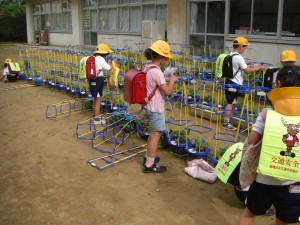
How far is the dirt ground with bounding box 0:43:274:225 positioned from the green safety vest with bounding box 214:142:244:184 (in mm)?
368

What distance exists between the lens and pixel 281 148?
7.23ft

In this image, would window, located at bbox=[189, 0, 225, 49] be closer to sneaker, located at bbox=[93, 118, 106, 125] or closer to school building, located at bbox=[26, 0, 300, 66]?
school building, located at bbox=[26, 0, 300, 66]

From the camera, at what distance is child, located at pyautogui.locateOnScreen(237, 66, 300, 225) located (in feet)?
7.15

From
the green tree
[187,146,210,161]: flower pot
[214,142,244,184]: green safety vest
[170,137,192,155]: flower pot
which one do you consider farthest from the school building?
the green tree

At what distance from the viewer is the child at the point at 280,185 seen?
7.15 feet

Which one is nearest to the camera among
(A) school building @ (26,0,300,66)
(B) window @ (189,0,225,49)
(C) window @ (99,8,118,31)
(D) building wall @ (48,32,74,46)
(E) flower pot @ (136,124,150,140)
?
(E) flower pot @ (136,124,150,140)

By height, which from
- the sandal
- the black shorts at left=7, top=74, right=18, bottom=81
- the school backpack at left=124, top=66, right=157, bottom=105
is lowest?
the sandal

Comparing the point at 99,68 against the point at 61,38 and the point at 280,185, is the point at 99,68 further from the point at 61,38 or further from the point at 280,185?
the point at 61,38

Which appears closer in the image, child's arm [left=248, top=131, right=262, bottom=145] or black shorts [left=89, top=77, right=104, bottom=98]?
child's arm [left=248, top=131, right=262, bottom=145]

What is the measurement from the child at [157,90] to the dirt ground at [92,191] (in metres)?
0.23

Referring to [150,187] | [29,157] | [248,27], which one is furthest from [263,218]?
[248,27]

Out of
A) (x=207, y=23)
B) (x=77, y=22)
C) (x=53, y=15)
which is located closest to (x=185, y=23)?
(x=207, y=23)

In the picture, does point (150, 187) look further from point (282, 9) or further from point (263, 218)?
point (282, 9)

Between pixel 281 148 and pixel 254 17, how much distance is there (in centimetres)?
862
